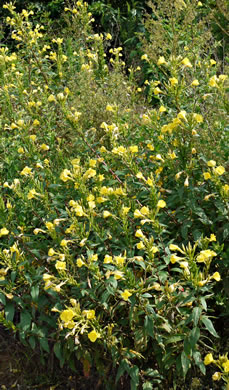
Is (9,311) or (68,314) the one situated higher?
(68,314)

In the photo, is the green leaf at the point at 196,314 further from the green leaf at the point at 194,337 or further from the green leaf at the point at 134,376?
the green leaf at the point at 134,376

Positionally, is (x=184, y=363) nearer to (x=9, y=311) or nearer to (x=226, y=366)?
(x=226, y=366)

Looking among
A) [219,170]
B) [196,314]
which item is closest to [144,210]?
[219,170]

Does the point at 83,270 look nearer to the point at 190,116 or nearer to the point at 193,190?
the point at 193,190

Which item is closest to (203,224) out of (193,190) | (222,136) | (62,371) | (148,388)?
(193,190)


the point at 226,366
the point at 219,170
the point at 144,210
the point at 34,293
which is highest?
the point at 219,170

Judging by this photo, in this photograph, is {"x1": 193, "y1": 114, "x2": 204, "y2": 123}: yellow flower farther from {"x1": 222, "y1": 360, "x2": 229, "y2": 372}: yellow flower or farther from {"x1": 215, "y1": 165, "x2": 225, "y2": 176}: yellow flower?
{"x1": 222, "y1": 360, "x2": 229, "y2": 372}: yellow flower

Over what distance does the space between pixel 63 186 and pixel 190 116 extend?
3.25ft

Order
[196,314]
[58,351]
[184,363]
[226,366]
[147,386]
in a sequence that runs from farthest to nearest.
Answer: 1. [58,351]
2. [147,386]
3. [184,363]
4. [196,314]
5. [226,366]

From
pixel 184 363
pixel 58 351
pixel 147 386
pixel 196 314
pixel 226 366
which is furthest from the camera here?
pixel 58 351

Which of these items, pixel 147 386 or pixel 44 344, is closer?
pixel 147 386

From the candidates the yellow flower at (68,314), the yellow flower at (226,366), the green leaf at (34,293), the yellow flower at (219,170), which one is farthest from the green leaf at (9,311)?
the yellow flower at (219,170)

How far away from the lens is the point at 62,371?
9.86 ft

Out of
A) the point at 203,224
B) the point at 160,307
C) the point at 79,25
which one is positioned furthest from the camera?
the point at 79,25
